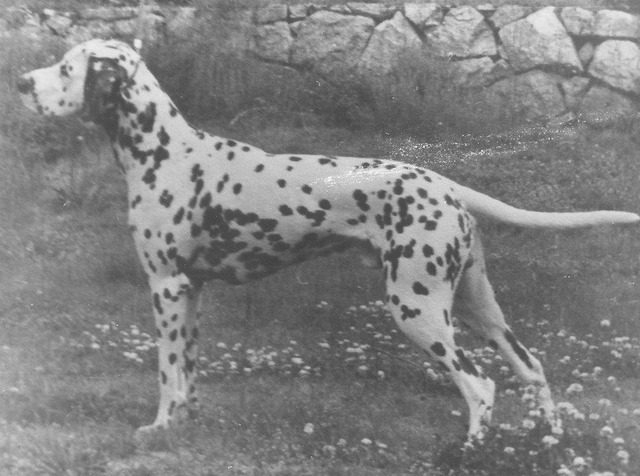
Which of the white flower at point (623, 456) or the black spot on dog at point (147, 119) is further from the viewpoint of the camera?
the black spot on dog at point (147, 119)

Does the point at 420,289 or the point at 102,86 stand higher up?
the point at 102,86

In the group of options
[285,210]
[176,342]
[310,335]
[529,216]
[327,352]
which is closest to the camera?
[529,216]

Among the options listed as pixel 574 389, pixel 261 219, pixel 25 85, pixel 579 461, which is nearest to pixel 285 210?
pixel 261 219

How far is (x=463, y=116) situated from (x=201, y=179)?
2.46m

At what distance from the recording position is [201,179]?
6312 millimetres

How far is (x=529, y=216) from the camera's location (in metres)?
6.09

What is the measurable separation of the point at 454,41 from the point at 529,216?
259 cm

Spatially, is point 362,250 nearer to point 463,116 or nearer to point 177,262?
point 177,262

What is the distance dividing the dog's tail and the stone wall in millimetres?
2021

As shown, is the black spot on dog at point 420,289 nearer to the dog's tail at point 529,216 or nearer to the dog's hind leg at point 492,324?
the dog's hind leg at point 492,324

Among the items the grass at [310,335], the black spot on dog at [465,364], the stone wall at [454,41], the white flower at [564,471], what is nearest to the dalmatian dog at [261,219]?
the black spot on dog at [465,364]

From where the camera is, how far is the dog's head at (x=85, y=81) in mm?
6355

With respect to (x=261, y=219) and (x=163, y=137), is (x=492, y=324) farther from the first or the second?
(x=163, y=137)

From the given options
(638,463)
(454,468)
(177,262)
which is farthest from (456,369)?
(177,262)
